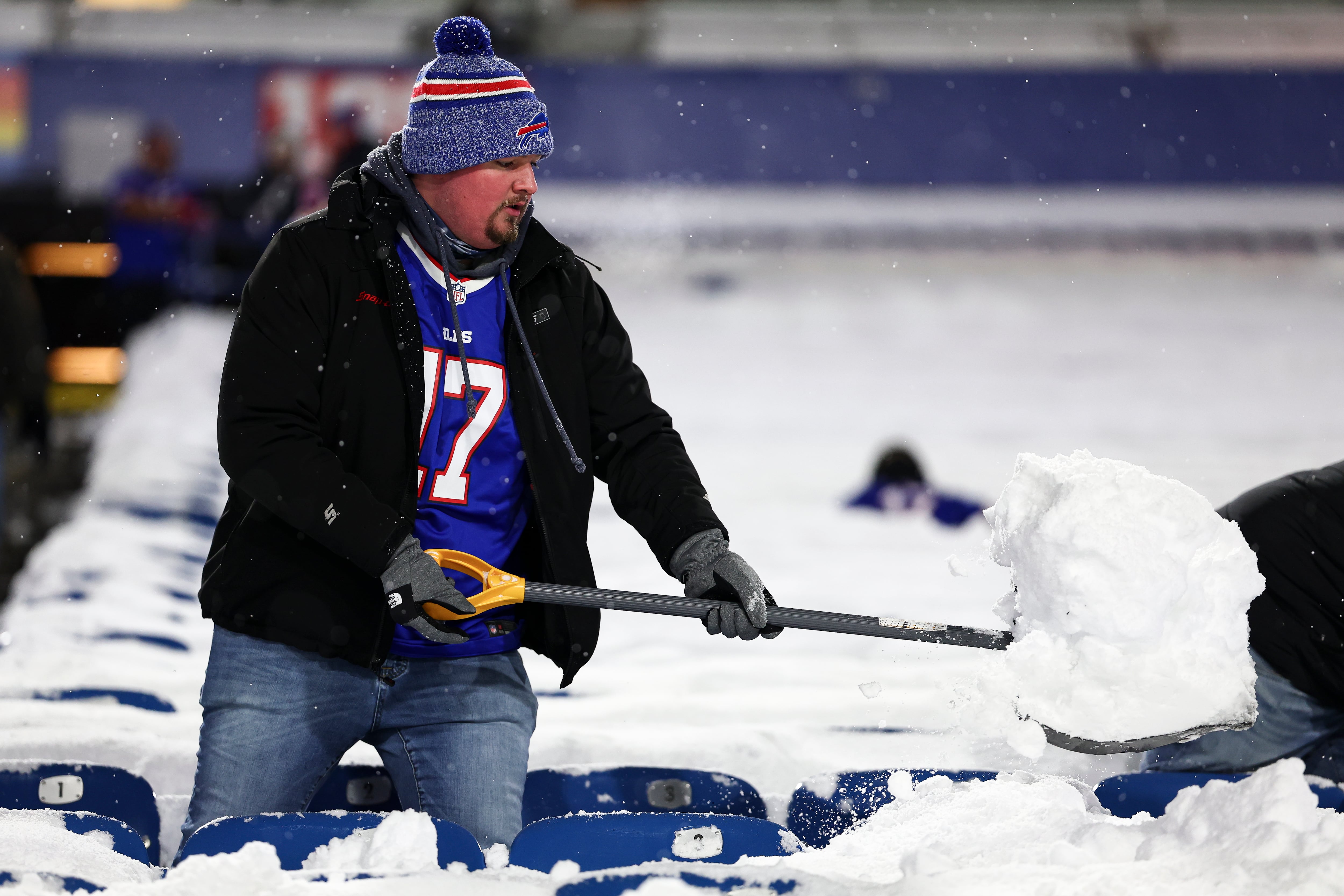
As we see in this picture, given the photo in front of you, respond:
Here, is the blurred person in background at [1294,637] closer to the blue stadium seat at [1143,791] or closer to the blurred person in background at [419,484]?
the blue stadium seat at [1143,791]

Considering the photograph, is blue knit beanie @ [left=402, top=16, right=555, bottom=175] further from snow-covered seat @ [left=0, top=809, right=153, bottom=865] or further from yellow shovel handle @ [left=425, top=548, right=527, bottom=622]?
snow-covered seat @ [left=0, top=809, right=153, bottom=865]

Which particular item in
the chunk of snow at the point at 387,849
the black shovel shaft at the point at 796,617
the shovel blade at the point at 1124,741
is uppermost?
the black shovel shaft at the point at 796,617

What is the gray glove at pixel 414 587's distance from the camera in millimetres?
1882

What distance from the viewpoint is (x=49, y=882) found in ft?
5.05

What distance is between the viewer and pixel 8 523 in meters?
5.30

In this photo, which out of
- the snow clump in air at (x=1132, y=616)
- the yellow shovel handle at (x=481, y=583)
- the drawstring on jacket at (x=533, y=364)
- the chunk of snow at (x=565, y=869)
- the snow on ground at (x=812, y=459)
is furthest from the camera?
the snow on ground at (x=812, y=459)

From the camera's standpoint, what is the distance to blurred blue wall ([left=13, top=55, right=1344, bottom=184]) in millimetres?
11328

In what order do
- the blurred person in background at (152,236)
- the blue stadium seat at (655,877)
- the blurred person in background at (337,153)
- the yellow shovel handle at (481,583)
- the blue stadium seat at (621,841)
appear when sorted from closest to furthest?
the blue stadium seat at (655,877) < the blue stadium seat at (621,841) < the yellow shovel handle at (481,583) < the blurred person in background at (337,153) < the blurred person in background at (152,236)

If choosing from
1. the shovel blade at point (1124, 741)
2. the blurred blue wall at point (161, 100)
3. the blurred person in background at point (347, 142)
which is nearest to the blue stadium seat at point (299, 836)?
the shovel blade at point (1124, 741)

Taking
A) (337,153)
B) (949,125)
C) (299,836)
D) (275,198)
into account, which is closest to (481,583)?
(299,836)

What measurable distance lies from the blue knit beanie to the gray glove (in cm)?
61

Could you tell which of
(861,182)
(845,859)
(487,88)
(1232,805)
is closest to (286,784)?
(845,859)

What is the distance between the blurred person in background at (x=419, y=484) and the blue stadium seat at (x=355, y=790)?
0.59 ft

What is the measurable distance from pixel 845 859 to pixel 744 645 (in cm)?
236
